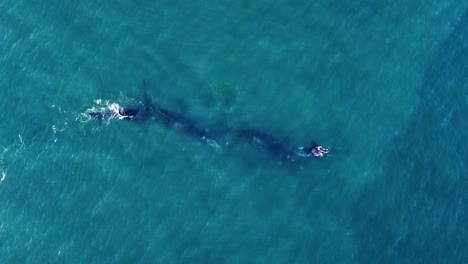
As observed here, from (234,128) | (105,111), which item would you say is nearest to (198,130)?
(234,128)

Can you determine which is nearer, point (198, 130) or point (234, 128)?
point (198, 130)

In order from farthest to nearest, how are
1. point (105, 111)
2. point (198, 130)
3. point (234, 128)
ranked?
point (105, 111) < point (234, 128) < point (198, 130)

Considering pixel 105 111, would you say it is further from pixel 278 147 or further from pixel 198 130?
pixel 278 147

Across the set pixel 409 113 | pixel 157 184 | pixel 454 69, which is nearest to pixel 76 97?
pixel 157 184

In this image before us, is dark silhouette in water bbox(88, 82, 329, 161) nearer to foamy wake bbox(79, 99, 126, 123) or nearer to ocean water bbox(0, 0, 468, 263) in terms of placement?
foamy wake bbox(79, 99, 126, 123)

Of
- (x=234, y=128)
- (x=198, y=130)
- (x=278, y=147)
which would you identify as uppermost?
(x=234, y=128)

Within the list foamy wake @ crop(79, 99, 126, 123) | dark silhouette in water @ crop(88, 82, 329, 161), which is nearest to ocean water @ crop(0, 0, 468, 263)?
foamy wake @ crop(79, 99, 126, 123)

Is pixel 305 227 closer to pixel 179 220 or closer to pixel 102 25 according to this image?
pixel 179 220
